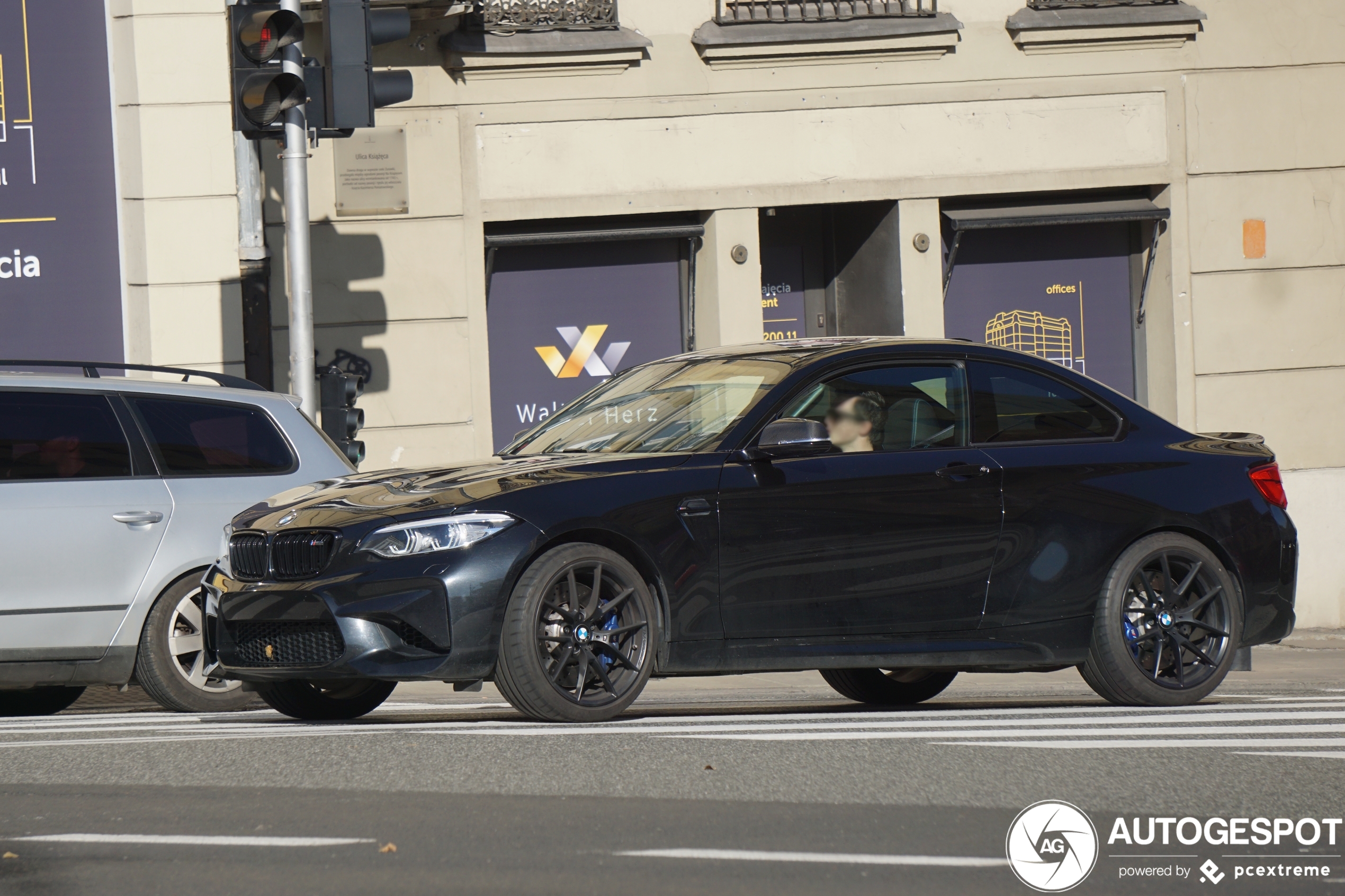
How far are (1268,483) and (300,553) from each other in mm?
4204

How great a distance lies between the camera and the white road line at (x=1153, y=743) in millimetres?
5859

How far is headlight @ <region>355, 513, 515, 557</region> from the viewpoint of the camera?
20.8ft

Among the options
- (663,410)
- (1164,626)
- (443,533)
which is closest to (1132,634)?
(1164,626)

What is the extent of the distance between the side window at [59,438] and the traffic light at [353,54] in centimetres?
325

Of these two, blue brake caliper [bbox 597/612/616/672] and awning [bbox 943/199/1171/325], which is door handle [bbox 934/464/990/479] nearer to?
blue brake caliper [bbox 597/612/616/672]

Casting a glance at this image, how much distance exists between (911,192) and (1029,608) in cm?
922

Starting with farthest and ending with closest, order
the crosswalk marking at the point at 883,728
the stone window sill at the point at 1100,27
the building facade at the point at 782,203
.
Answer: the stone window sill at the point at 1100,27
the building facade at the point at 782,203
the crosswalk marking at the point at 883,728

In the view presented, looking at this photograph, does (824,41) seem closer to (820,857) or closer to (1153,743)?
(1153,743)

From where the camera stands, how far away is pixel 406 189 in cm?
1542

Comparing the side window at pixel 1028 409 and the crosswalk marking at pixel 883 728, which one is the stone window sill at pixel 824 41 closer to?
the side window at pixel 1028 409

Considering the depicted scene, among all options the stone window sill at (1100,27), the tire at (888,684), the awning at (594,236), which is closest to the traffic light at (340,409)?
the awning at (594,236)

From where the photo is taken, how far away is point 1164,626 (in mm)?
7547

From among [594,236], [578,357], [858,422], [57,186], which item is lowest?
[858,422]

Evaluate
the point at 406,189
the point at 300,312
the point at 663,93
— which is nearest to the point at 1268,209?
the point at 663,93
